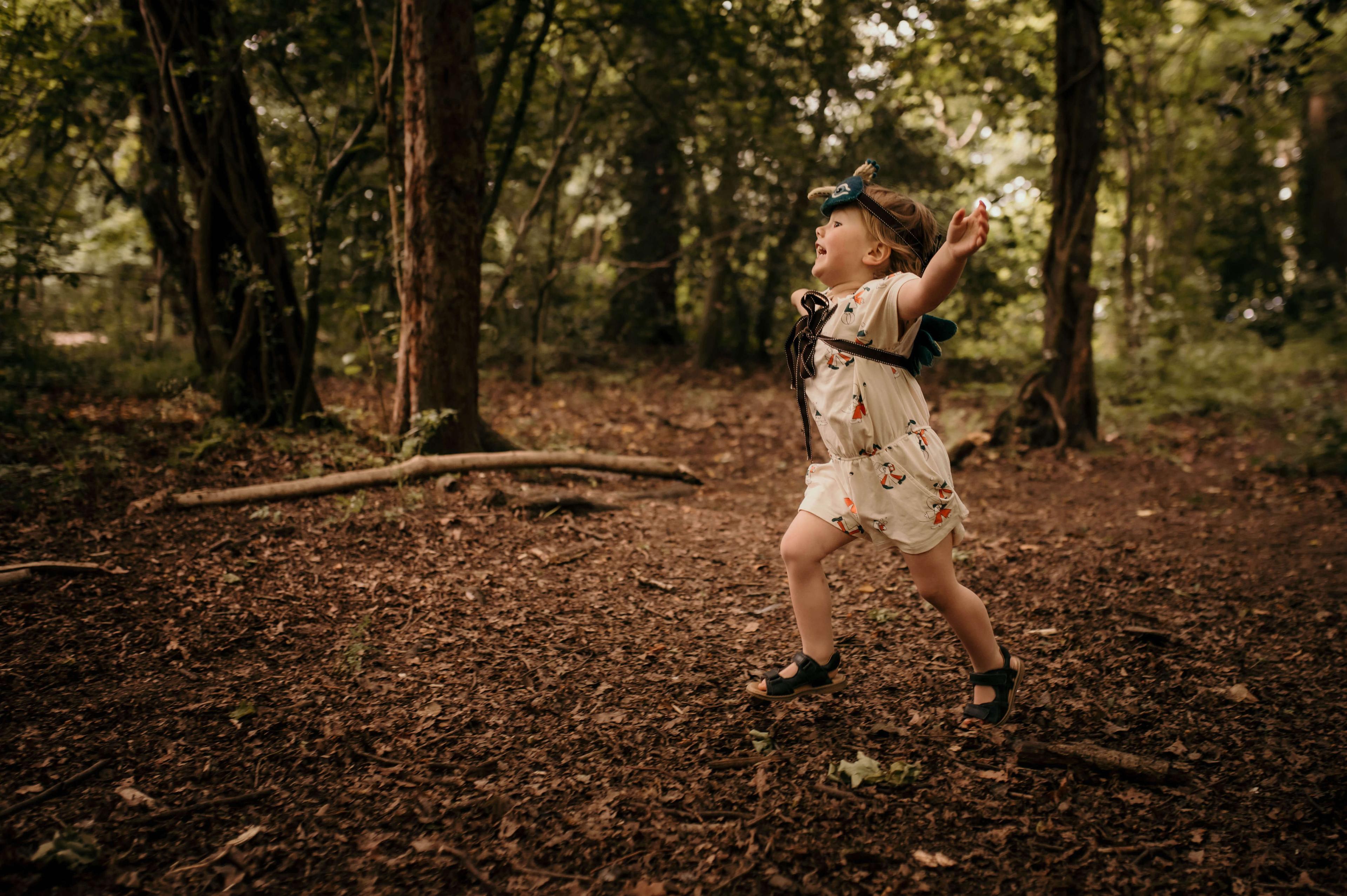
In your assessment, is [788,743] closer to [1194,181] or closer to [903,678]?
[903,678]

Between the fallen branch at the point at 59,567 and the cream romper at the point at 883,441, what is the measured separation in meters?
3.48

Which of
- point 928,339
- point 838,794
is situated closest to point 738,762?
point 838,794

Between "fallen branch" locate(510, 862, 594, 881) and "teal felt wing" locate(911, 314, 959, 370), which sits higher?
"teal felt wing" locate(911, 314, 959, 370)

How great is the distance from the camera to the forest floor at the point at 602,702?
1969mm

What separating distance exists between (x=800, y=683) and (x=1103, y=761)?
963mm

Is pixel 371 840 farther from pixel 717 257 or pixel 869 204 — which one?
pixel 717 257

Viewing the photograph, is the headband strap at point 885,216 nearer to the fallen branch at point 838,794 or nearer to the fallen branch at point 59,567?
the fallen branch at point 838,794

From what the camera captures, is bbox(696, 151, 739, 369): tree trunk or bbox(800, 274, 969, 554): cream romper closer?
bbox(800, 274, 969, 554): cream romper

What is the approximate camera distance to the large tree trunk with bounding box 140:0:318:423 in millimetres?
5996

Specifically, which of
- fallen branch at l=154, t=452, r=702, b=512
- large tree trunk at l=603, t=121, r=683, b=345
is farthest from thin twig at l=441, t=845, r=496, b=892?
large tree trunk at l=603, t=121, r=683, b=345

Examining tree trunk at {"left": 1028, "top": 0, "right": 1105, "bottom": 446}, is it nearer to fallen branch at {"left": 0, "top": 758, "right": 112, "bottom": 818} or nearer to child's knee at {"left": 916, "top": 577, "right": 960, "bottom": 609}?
child's knee at {"left": 916, "top": 577, "right": 960, "bottom": 609}

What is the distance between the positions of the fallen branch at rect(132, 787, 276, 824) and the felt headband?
100 inches

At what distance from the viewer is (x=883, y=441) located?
252 centimetres

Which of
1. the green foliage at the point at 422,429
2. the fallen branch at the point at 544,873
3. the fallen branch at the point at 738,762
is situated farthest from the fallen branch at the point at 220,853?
the green foliage at the point at 422,429
